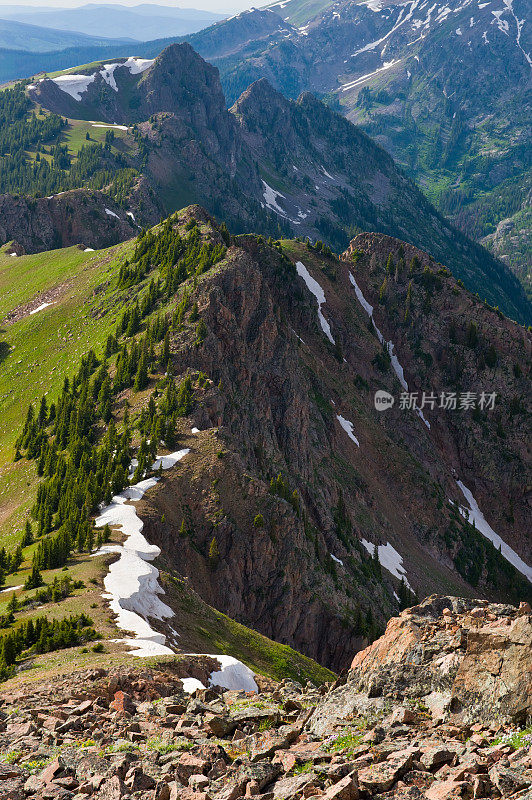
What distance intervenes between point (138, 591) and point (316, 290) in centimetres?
12734

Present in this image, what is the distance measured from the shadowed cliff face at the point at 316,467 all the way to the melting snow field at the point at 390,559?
798 millimetres

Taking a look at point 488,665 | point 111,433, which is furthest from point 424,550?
point 488,665

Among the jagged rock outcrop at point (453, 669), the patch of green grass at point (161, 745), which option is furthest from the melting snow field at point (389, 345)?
the patch of green grass at point (161, 745)

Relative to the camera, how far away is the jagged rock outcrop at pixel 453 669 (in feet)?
81.8

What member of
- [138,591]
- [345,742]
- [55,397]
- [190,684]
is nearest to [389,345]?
[55,397]

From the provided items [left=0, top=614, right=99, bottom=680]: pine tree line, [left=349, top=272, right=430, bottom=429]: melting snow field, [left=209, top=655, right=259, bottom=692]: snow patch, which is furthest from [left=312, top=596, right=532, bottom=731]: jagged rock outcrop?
[left=349, top=272, right=430, bottom=429]: melting snow field

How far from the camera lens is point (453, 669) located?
93.4 ft

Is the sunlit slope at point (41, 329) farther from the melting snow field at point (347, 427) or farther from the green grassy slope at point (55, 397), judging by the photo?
the melting snow field at point (347, 427)

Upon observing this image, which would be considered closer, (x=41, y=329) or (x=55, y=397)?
(x=55, y=397)

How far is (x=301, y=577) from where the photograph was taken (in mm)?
85375

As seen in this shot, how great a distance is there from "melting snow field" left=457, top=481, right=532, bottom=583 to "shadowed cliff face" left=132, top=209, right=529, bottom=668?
12.4ft

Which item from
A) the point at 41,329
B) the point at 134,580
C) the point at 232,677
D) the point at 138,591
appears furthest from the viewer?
the point at 41,329

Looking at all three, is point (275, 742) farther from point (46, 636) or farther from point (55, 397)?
point (55, 397)

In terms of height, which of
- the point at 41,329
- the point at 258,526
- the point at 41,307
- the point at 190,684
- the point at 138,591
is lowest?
the point at 190,684
